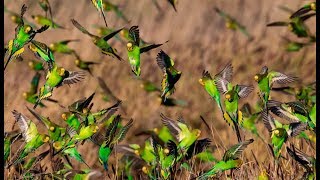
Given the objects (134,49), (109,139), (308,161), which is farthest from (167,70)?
(308,161)

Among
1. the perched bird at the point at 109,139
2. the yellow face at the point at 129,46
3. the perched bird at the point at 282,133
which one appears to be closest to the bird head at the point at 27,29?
the yellow face at the point at 129,46

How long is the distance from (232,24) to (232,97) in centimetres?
288

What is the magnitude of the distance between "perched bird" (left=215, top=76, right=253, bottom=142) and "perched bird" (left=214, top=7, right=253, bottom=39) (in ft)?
9.03

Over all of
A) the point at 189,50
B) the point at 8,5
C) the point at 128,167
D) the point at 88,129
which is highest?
the point at 8,5

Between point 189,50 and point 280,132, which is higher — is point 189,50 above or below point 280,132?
above

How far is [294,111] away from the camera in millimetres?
3545

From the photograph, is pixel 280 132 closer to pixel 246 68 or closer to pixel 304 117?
pixel 304 117

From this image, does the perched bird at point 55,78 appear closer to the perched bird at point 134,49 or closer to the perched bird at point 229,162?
the perched bird at point 134,49

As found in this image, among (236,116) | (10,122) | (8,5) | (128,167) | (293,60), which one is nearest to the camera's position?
(236,116)

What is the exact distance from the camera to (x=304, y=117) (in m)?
3.51

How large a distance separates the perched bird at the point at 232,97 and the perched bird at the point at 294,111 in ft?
0.52

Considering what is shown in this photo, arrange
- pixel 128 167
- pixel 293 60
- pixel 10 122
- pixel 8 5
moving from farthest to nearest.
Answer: pixel 8 5, pixel 293 60, pixel 10 122, pixel 128 167
